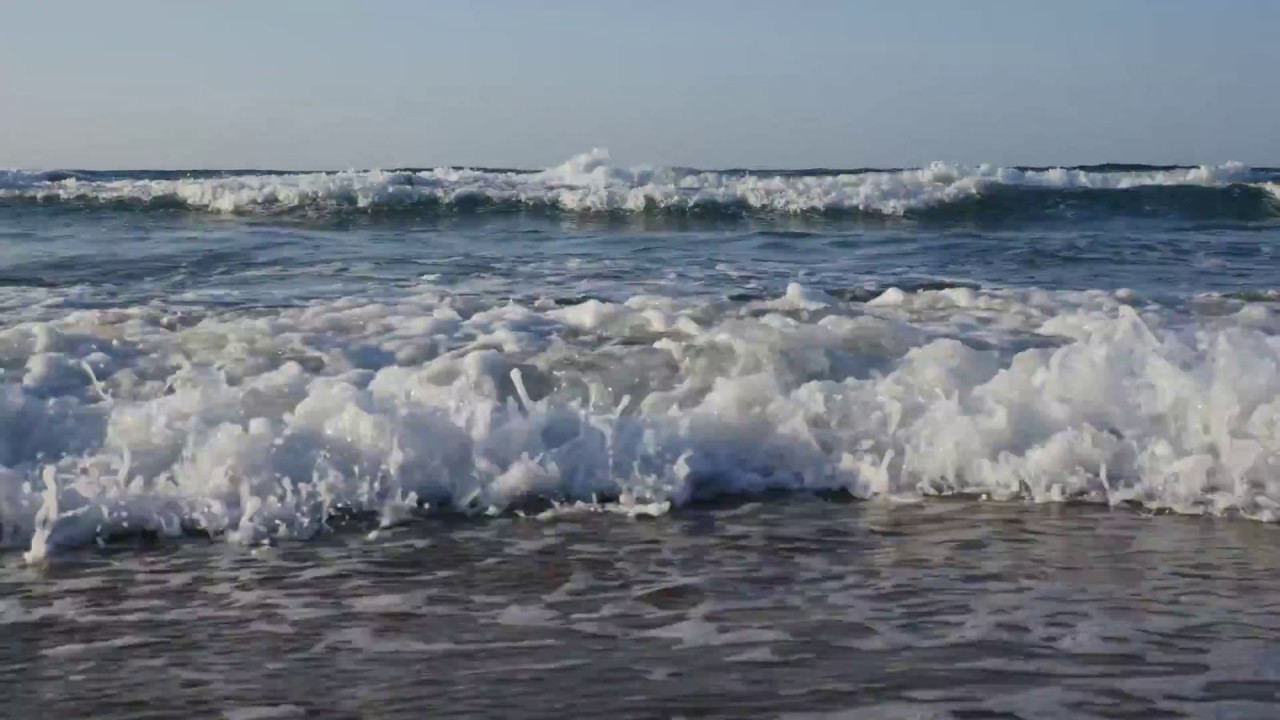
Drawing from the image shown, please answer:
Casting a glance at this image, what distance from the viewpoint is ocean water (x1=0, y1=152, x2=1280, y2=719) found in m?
2.63

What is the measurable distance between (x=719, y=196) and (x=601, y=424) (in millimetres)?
11451

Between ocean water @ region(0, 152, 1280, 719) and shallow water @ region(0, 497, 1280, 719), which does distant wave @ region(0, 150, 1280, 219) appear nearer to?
ocean water @ region(0, 152, 1280, 719)

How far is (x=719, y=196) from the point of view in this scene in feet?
50.7

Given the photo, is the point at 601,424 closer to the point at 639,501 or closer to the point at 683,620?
the point at 639,501

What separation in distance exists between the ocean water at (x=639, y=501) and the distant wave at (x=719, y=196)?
24.6 feet

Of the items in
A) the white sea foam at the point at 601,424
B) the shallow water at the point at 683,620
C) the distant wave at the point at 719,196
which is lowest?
the shallow water at the point at 683,620

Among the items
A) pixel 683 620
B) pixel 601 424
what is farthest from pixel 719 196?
pixel 683 620

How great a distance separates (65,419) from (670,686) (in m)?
2.65

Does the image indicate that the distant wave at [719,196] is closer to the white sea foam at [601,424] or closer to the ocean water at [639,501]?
the ocean water at [639,501]

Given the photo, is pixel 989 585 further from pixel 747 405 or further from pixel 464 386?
pixel 464 386

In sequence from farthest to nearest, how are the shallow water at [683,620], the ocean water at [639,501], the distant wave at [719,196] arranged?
the distant wave at [719,196]
the ocean water at [639,501]
the shallow water at [683,620]

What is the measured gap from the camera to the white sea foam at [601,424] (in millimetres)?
3900

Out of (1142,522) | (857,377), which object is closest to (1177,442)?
(1142,522)

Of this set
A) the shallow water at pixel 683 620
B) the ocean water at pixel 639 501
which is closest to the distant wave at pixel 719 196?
the ocean water at pixel 639 501
